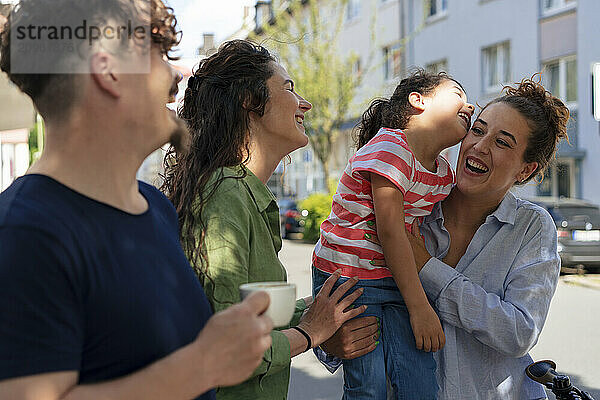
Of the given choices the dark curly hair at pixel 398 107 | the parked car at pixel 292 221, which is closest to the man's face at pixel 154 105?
the dark curly hair at pixel 398 107

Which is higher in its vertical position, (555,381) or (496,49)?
(496,49)

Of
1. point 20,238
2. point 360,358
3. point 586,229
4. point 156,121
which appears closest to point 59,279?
point 20,238

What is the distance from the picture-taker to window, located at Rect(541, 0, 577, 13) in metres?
19.4

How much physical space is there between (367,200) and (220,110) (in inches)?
31.2

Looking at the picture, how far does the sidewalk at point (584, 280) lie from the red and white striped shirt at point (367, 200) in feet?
33.7

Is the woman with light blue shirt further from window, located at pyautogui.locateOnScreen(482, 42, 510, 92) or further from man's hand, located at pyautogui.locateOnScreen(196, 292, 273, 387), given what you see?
window, located at pyautogui.locateOnScreen(482, 42, 510, 92)

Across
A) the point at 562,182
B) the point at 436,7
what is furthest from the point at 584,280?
the point at 436,7

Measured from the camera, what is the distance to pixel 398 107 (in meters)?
3.18

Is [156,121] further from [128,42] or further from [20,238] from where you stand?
[20,238]

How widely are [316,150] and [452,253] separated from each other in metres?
22.9

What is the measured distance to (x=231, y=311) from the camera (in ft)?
4.51

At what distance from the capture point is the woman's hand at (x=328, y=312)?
2.38m

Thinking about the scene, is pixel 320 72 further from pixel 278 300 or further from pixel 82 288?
pixel 82 288

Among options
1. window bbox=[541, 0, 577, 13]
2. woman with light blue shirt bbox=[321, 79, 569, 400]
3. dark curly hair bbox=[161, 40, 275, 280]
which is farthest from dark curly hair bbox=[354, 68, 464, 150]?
window bbox=[541, 0, 577, 13]
